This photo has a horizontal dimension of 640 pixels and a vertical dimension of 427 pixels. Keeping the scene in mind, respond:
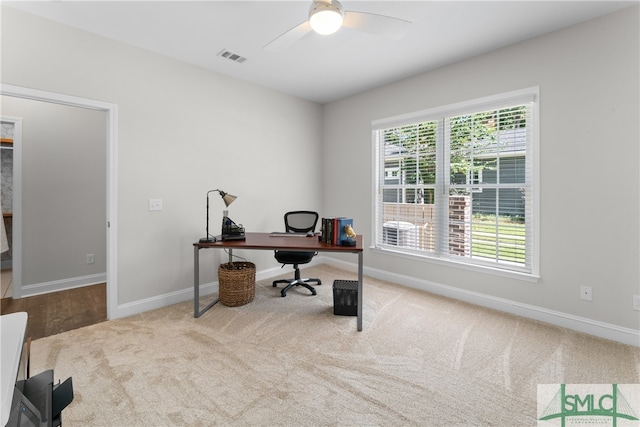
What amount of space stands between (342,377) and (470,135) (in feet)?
9.32

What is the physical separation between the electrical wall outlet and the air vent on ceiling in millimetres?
1705

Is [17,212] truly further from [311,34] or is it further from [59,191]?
[311,34]

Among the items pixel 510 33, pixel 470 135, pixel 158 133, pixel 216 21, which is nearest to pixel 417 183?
pixel 470 135

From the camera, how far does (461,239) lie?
11.6 ft

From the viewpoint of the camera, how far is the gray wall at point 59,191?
3.64 meters

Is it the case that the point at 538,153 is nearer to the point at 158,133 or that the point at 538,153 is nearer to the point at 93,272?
the point at 158,133

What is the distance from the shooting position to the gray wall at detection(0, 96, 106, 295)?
12.0 feet

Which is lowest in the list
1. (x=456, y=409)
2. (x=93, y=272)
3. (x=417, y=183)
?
(x=456, y=409)

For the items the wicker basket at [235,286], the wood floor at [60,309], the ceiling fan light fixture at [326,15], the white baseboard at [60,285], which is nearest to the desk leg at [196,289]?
the wicker basket at [235,286]

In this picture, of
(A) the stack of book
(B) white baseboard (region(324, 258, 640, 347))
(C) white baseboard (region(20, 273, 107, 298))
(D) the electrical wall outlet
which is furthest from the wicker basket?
(C) white baseboard (region(20, 273, 107, 298))

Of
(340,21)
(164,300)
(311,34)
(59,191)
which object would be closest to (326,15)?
(340,21)

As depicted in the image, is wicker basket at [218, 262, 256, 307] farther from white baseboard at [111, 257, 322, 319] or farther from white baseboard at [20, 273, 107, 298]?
white baseboard at [20, 273, 107, 298]

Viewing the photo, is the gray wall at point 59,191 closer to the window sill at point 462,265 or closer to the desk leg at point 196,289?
the desk leg at point 196,289

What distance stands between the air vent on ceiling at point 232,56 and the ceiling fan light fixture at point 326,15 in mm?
1558
